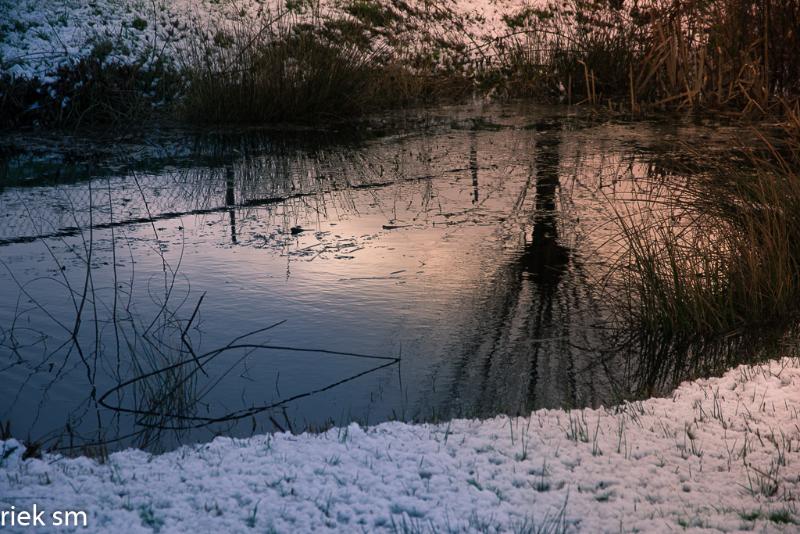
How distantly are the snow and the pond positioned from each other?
44 centimetres

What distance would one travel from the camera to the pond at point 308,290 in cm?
435

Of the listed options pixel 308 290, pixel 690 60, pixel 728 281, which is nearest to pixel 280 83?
pixel 690 60

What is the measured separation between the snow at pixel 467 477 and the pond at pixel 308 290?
1.43 feet

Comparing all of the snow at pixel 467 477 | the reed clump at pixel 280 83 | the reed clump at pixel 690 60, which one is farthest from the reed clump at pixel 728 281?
the reed clump at pixel 280 83

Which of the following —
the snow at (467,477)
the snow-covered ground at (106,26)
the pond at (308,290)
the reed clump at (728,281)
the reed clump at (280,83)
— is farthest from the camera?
the snow-covered ground at (106,26)

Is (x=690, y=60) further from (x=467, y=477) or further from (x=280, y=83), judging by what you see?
(x=467, y=477)

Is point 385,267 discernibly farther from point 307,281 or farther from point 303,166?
point 303,166

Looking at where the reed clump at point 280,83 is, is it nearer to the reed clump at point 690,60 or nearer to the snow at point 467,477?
the reed clump at point 690,60

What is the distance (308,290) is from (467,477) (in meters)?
2.61

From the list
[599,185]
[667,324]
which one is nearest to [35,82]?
[599,185]

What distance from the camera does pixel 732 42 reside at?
9.51 m

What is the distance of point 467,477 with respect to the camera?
10.9ft

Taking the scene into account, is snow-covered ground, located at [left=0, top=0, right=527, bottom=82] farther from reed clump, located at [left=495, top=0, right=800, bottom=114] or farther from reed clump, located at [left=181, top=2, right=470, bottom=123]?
reed clump, located at [left=495, top=0, right=800, bottom=114]

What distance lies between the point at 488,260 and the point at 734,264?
173 cm
